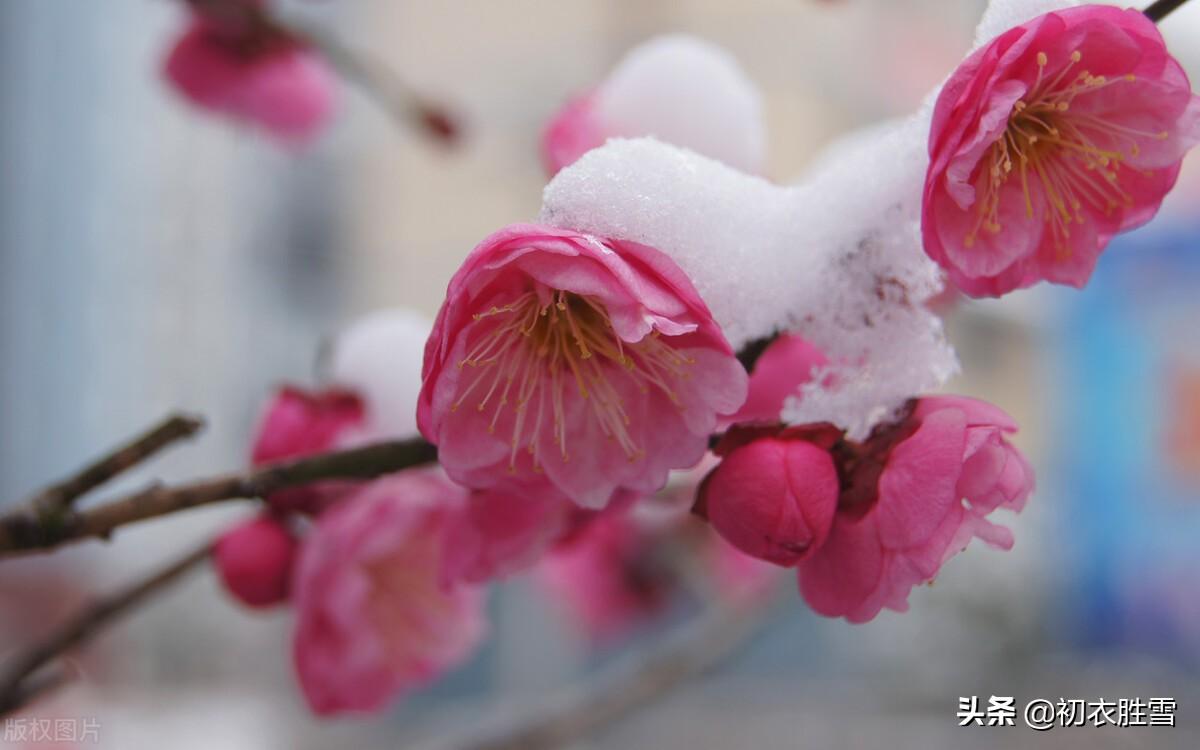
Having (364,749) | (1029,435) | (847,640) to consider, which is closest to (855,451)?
(364,749)

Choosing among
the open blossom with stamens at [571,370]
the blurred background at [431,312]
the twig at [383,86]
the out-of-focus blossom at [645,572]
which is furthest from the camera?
the blurred background at [431,312]

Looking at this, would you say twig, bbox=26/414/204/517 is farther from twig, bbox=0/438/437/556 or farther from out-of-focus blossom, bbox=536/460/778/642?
out-of-focus blossom, bbox=536/460/778/642

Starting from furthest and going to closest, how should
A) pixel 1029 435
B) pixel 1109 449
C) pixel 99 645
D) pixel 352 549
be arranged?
pixel 1029 435 < pixel 1109 449 < pixel 99 645 < pixel 352 549

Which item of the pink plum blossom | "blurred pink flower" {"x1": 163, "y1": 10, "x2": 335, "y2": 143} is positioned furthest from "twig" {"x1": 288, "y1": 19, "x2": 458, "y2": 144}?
the pink plum blossom

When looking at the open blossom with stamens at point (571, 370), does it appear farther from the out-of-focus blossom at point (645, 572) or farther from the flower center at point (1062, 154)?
the out-of-focus blossom at point (645, 572)

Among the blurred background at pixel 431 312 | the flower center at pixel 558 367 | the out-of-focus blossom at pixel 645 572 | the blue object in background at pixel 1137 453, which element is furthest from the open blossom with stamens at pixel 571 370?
the blue object in background at pixel 1137 453

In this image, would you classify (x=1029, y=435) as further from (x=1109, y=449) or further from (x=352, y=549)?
(x=352, y=549)
